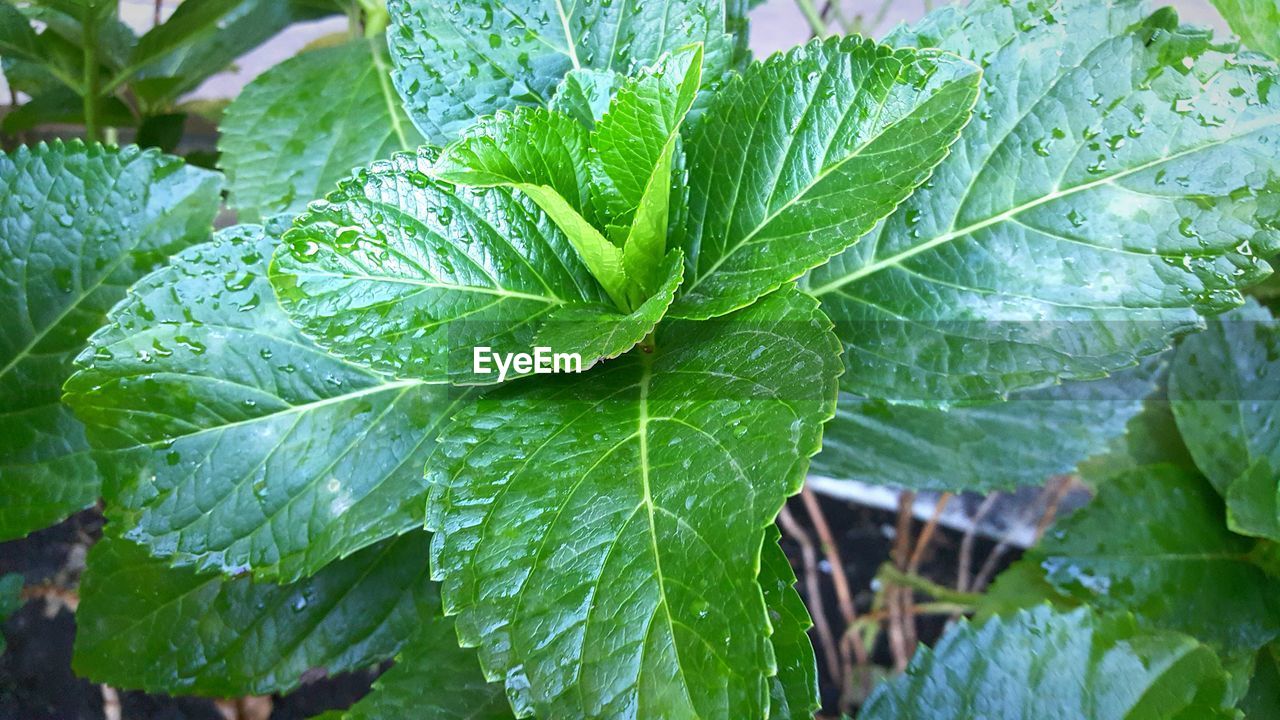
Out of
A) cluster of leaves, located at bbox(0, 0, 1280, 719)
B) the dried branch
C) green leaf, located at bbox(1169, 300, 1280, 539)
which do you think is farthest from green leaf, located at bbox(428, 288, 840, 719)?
the dried branch

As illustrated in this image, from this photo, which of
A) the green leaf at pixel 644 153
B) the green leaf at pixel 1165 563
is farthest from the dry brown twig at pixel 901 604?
the green leaf at pixel 644 153

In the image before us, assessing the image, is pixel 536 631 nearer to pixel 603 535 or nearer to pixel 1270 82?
pixel 603 535

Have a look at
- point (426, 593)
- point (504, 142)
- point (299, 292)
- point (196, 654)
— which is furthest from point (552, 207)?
point (196, 654)

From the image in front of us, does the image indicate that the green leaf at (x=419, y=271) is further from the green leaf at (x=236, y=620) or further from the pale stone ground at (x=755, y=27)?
the pale stone ground at (x=755, y=27)

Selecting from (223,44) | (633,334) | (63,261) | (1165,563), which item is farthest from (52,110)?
(1165,563)

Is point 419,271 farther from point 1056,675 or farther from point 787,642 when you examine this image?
point 1056,675

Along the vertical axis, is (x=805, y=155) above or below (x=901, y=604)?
above
